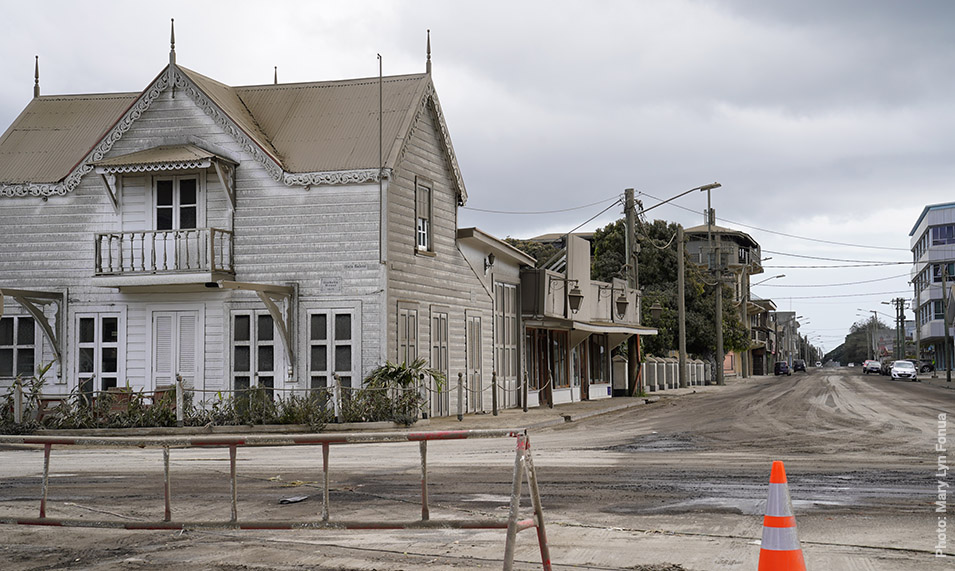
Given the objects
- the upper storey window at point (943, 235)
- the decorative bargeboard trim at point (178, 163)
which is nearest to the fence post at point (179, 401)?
the decorative bargeboard trim at point (178, 163)

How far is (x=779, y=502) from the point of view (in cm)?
616

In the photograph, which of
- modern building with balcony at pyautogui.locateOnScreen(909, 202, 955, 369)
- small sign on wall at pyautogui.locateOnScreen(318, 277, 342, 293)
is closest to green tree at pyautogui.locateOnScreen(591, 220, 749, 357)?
small sign on wall at pyautogui.locateOnScreen(318, 277, 342, 293)

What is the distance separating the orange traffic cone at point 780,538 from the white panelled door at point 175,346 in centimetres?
1989

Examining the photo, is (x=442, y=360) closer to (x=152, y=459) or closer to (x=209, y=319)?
(x=209, y=319)

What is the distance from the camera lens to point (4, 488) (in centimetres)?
1279

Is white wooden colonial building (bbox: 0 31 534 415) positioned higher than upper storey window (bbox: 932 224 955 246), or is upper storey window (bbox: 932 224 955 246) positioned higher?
upper storey window (bbox: 932 224 955 246)

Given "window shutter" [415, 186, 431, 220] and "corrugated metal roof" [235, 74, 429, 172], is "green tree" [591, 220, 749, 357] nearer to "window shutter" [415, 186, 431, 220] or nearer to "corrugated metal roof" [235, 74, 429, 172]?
"window shutter" [415, 186, 431, 220]

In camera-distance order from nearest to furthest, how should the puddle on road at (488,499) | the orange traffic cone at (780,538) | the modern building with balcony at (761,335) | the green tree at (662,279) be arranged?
the orange traffic cone at (780,538)
the puddle on road at (488,499)
the green tree at (662,279)
the modern building with balcony at (761,335)

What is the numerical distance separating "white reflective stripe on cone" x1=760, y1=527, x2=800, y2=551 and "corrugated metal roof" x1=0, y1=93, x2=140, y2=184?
22977mm

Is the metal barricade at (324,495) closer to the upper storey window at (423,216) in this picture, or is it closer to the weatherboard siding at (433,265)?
the weatherboard siding at (433,265)

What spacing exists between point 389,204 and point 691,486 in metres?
13.2

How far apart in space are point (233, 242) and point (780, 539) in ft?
65.6

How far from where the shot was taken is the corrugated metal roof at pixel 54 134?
1030 inches

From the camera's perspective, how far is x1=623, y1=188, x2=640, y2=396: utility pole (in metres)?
37.7
